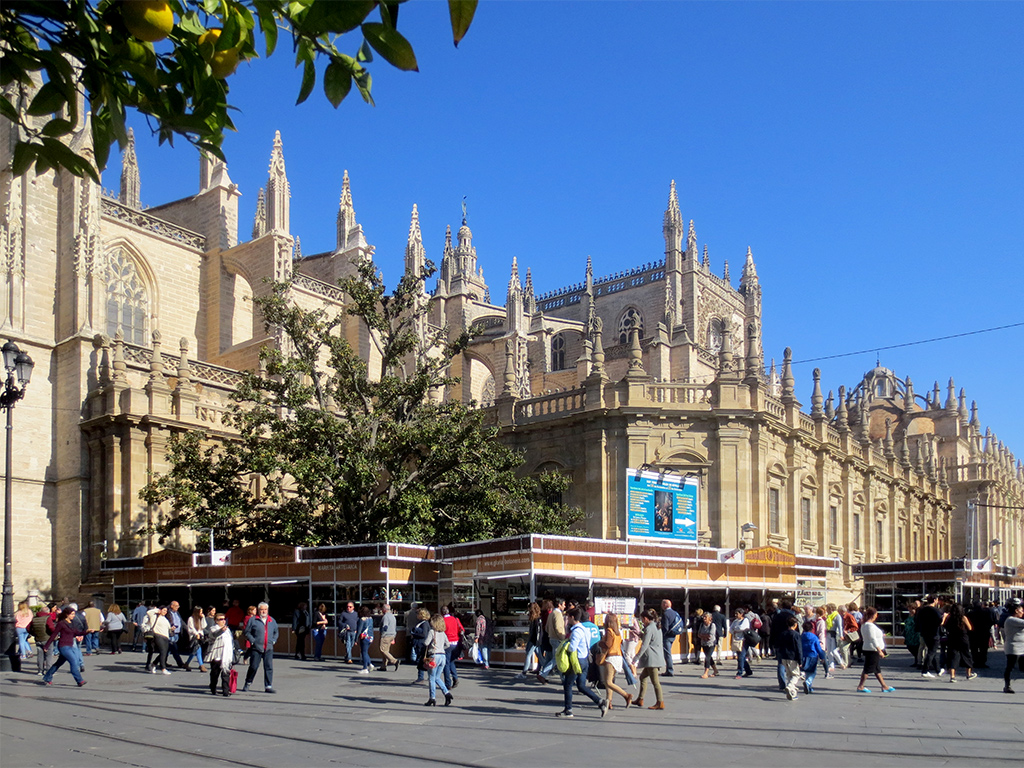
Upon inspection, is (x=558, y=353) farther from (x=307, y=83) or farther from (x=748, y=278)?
(x=307, y=83)

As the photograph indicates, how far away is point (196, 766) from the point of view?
9.00m

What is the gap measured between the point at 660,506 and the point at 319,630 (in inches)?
354

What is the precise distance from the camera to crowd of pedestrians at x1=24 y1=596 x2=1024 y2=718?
44.6ft

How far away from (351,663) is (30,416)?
13898 millimetres

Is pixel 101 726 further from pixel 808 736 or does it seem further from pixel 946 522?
pixel 946 522

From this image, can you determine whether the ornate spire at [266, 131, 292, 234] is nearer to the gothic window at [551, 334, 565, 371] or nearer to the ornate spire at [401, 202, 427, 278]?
the ornate spire at [401, 202, 427, 278]

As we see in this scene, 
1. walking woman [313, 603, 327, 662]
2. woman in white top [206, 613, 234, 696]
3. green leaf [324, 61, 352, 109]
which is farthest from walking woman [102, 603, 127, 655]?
green leaf [324, 61, 352, 109]

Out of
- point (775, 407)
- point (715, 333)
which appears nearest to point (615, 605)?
point (775, 407)

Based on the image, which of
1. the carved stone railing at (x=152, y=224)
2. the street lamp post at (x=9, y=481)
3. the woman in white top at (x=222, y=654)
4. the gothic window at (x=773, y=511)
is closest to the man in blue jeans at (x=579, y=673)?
the woman in white top at (x=222, y=654)

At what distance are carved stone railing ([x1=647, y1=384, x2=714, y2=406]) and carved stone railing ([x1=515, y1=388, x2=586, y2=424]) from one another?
195cm

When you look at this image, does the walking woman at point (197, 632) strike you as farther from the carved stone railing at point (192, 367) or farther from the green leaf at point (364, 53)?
the green leaf at point (364, 53)

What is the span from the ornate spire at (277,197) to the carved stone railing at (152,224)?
9.62 feet

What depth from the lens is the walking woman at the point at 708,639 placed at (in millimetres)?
18281

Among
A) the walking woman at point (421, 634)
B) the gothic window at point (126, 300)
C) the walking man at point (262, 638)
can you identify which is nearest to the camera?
the walking man at point (262, 638)
